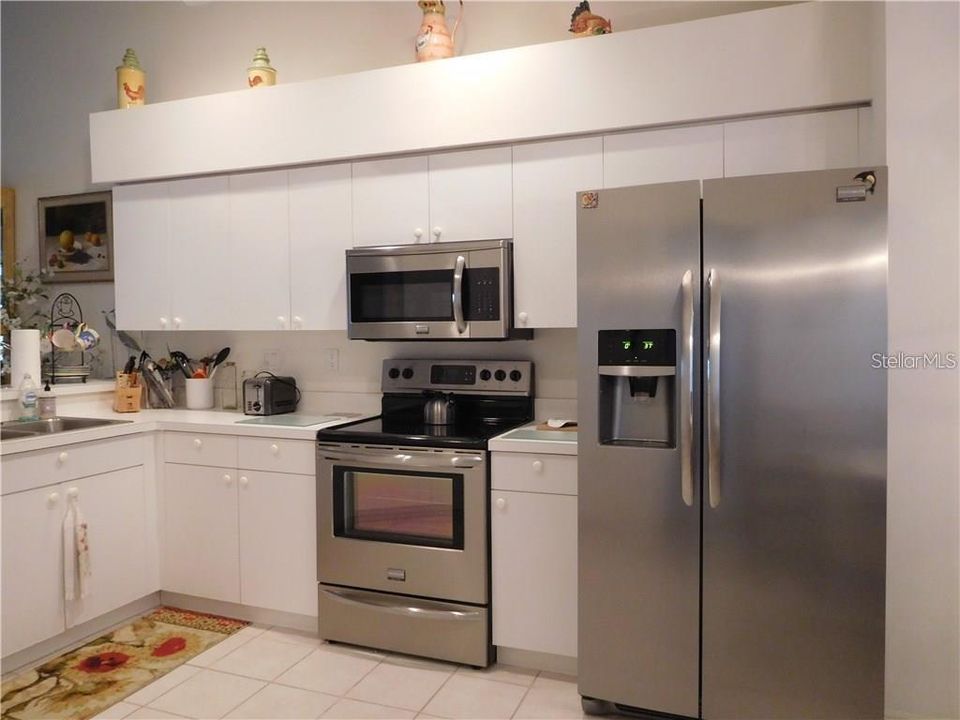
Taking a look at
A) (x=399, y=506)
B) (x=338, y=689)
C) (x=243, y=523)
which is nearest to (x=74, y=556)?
(x=243, y=523)

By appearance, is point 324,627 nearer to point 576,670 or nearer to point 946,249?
point 576,670

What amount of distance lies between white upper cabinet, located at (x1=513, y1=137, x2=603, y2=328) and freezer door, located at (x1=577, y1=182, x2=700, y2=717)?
48 cm

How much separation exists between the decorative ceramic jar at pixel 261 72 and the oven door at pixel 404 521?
5.90 ft

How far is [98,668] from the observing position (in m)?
2.66

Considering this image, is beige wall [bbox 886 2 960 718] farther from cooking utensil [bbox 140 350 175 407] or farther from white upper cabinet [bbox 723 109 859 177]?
cooking utensil [bbox 140 350 175 407]

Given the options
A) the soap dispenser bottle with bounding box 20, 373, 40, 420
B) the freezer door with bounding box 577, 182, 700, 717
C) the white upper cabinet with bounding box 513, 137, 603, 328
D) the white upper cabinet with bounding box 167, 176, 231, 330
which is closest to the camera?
the freezer door with bounding box 577, 182, 700, 717

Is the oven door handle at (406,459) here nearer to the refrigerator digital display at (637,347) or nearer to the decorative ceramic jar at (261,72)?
the refrigerator digital display at (637,347)

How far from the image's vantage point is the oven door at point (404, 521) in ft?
8.53

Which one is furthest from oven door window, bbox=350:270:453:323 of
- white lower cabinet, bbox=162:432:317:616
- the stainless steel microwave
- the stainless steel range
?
white lower cabinet, bbox=162:432:317:616

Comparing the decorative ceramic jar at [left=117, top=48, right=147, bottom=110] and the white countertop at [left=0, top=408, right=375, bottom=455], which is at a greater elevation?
the decorative ceramic jar at [left=117, top=48, right=147, bottom=110]

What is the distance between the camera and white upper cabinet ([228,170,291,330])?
3227mm

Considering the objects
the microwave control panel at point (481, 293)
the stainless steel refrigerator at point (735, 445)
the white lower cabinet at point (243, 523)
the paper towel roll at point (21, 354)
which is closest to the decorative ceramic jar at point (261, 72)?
the microwave control panel at point (481, 293)

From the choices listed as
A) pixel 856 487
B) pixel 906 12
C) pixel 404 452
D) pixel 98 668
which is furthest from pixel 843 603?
pixel 98 668

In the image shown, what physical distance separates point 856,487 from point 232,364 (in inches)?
118
